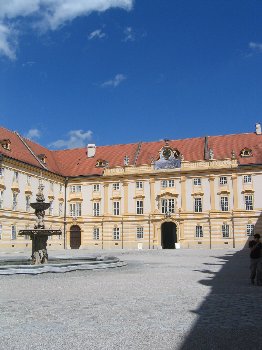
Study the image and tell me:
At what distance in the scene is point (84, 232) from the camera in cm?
5378

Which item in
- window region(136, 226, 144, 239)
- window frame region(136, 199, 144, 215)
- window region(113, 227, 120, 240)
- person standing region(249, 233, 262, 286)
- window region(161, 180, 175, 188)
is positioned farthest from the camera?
window region(113, 227, 120, 240)

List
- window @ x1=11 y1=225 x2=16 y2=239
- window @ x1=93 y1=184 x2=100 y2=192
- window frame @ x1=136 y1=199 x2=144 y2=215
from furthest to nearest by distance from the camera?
window @ x1=93 y1=184 x2=100 y2=192
window frame @ x1=136 y1=199 x2=144 y2=215
window @ x1=11 y1=225 x2=16 y2=239

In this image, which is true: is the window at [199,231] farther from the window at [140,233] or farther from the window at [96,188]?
the window at [96,188]

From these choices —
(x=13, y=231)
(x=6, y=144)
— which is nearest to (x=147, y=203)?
(x=13, y=231)

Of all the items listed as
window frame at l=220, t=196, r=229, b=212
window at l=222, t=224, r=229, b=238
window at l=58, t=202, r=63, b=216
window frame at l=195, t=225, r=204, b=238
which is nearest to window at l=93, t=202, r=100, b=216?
window at l=58, t=202, r=63, b=216

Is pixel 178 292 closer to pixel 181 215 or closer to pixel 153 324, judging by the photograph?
pixel 153 324

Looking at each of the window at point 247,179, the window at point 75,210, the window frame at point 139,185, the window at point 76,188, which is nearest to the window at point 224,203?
the window at point 247,179

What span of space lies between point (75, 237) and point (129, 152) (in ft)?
42.7

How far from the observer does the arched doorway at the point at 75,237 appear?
54.1 metres

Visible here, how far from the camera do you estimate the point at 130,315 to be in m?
8.67

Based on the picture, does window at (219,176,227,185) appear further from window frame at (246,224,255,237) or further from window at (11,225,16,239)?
window at (11,225,16,239)

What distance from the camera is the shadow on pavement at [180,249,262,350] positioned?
6461mm

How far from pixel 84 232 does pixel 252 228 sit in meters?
20.3

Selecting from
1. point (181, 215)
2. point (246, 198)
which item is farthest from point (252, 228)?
point (181, 215)
